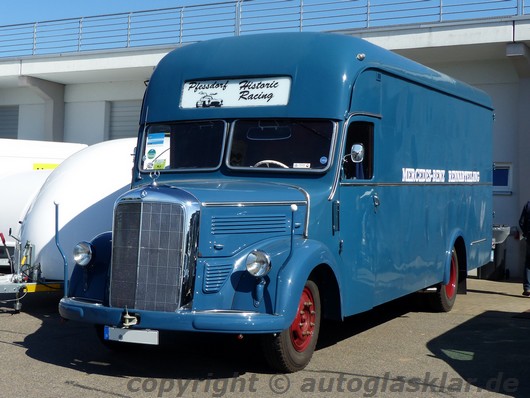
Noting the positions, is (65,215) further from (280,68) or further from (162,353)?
(280,68)

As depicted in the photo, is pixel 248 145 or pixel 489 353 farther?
pixel 489 353

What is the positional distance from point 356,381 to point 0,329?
14.3 ft

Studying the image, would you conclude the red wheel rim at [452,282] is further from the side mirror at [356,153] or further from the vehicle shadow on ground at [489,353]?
the side mirror at [356,153]

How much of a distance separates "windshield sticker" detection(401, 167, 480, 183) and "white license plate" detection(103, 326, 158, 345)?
11.9 feet

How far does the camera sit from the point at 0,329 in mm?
8867

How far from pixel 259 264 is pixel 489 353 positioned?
120 inches

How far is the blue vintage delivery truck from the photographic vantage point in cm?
641

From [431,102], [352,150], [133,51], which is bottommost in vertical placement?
[352,150]

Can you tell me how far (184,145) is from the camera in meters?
7.88

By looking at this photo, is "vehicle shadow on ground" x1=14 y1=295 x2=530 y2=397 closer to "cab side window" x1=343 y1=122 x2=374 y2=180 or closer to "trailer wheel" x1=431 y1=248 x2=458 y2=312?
"trailer wheel" x1=431 y1=248 x2=458 y2=312

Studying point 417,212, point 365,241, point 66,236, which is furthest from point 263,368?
point 66,236

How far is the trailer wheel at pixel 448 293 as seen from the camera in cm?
1043

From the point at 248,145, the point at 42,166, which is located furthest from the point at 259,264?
the point at 42,166

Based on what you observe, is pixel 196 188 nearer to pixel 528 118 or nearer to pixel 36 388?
pixel 36 388
